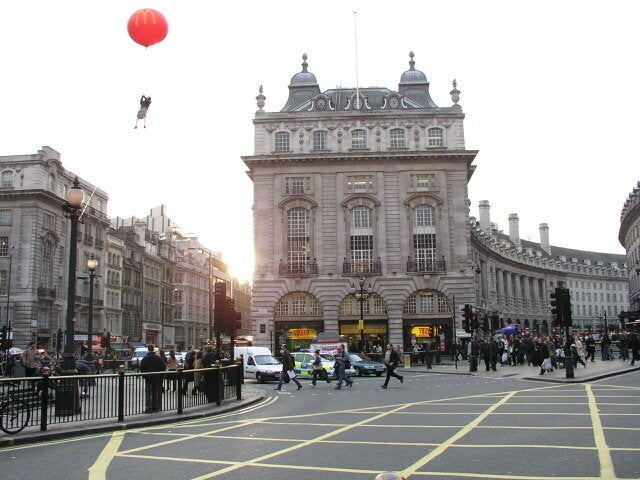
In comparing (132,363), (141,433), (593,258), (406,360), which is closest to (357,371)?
(406,360)

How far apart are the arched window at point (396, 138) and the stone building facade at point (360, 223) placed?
9cm

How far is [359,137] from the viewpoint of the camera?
60250 mm

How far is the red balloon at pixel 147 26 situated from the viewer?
1452 centimetres

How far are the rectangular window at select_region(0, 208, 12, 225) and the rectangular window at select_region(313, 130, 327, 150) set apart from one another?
29.1 metres

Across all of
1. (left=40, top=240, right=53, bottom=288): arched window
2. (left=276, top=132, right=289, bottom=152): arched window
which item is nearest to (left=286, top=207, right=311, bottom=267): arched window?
(left=276, top=132, right=289, bottom=152): arched window

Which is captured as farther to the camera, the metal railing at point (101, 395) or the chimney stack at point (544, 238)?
the chimney stack at point (544, 238)


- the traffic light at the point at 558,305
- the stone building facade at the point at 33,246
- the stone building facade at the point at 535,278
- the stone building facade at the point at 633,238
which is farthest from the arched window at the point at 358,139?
the traffic light at the point at 558,305

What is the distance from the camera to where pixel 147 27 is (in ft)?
47.6

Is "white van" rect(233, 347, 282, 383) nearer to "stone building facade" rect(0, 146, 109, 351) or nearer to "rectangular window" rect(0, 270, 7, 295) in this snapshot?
"stone building facade" rect(0, 146, 109, 351)

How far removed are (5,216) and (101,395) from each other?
55084 mm

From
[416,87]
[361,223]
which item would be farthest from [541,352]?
[416,87]

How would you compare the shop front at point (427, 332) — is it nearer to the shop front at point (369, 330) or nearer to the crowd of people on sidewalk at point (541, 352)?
the shop front at point (369, 330)

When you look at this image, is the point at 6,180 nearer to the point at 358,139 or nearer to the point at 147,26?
the point at 358,139

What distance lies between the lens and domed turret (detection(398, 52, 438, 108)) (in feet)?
217
